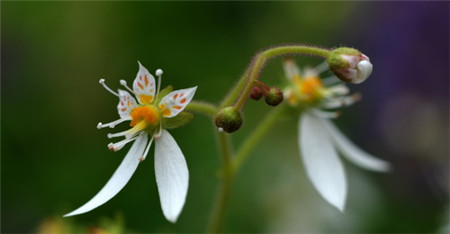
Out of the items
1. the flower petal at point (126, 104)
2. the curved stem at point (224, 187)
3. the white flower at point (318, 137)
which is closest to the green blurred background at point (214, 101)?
the white flower at point (318, 137)

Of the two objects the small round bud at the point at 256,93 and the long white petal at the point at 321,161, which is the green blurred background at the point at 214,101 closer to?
the long white petal at the point at 321,161

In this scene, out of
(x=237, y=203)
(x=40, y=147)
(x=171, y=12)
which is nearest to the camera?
(x=237, y=203)

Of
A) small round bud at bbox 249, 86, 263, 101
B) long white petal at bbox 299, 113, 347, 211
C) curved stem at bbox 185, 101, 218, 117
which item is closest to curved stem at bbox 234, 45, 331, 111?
small round bud at bbox 249, 86, 263, 101

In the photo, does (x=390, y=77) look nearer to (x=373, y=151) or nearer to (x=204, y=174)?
(x=373, y=151)

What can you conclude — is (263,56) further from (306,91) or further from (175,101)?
(306,91)

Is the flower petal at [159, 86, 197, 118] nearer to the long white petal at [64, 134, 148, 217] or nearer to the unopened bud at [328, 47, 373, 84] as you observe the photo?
the long white petal at [64, 134, 148, 217]

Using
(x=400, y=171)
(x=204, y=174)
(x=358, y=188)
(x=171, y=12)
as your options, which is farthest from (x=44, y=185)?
(x=400, y=171)
